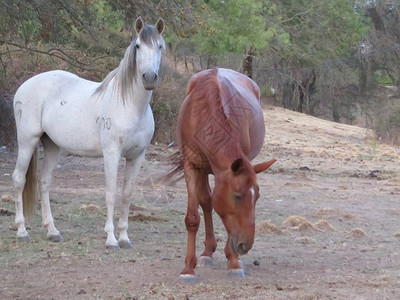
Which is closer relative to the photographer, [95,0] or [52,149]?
[52,149]

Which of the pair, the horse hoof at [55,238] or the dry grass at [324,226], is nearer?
the horse hoof at [55,238]

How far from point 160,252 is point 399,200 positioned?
5.65 meters

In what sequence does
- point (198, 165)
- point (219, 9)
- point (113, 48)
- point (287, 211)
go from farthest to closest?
1. point (219, 9)
2. point (113, 48)
3. point (287, 211)
4. point (198, 165)

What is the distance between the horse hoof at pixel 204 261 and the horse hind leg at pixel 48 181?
5.89ft

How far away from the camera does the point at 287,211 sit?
1009 cm

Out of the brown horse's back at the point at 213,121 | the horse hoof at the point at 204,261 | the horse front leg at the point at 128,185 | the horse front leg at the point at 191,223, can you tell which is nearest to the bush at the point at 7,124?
the horse front leg at the point at 128,185

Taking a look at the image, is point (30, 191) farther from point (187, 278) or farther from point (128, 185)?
point (187, 278)

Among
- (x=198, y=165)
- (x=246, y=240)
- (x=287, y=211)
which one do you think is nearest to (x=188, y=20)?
(x=287, y=211)

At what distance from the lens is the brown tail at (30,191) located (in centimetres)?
782

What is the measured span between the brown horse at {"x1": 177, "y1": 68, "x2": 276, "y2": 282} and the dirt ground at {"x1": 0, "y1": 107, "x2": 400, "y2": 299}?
336mm

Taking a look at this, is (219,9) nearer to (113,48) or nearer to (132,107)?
(113,48)

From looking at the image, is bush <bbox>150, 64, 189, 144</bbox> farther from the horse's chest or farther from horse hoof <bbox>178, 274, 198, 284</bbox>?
horse hoof <bbox>178, 274, 198, 284</bbox>

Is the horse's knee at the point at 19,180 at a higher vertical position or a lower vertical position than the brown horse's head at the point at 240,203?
lower

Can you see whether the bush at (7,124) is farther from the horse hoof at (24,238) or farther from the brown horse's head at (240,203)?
the brown horse's head at (240,203)
